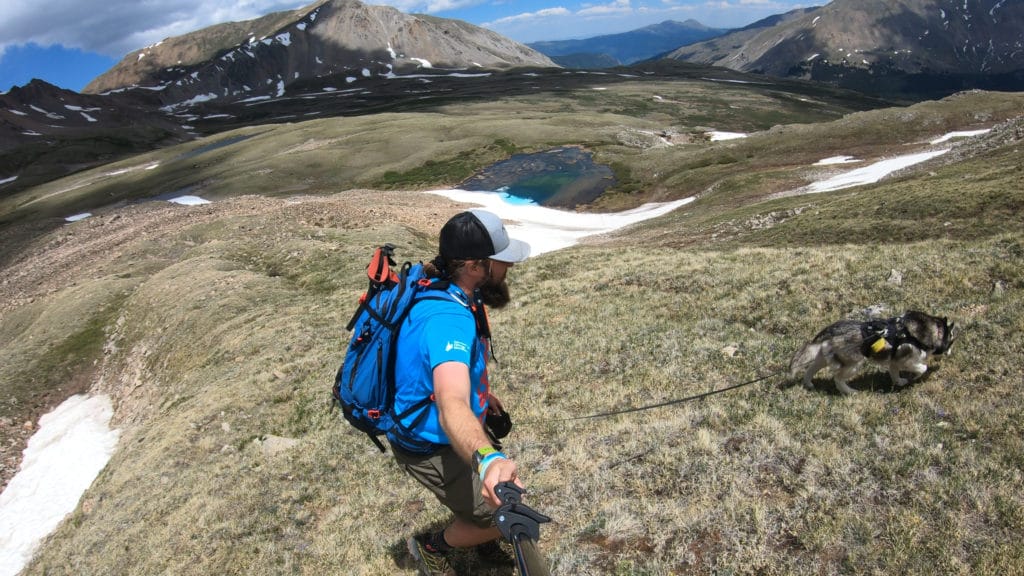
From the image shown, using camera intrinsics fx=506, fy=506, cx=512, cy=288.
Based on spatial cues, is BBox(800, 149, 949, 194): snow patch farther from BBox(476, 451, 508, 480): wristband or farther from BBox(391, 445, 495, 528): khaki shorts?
BBox(476, 451, 508, 480): wristband

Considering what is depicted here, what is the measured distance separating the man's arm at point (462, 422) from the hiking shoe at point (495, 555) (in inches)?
147

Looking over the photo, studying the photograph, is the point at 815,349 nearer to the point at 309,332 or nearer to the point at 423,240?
the point at 309,332

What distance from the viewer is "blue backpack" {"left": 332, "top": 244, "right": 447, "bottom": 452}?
4.69m

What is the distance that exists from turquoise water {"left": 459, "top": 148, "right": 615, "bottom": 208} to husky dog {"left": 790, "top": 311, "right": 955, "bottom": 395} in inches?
2003

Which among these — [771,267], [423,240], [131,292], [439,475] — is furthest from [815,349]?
[131,292]

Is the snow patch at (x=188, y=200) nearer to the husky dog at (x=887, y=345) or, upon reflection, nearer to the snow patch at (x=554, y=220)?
the snow patch at (x=554, y=220)

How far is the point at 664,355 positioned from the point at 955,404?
5843 mm

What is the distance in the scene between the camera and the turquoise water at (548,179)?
61438mm

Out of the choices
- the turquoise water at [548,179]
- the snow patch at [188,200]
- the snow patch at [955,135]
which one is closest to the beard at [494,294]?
the turquoise water at [548,179]

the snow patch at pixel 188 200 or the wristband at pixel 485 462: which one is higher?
the snow patch at pixel 188 200

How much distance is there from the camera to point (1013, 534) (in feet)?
18.2

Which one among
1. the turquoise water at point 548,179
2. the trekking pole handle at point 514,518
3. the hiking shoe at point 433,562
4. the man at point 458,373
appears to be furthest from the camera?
the turquoise water at point 548,179

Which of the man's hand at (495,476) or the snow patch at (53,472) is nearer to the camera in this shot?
the man's hand at (495,476)

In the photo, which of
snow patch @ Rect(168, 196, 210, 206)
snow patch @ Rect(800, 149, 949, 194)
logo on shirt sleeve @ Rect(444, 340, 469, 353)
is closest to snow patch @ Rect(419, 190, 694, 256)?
snow patch @ Rect(800, 149, 949, 194)
